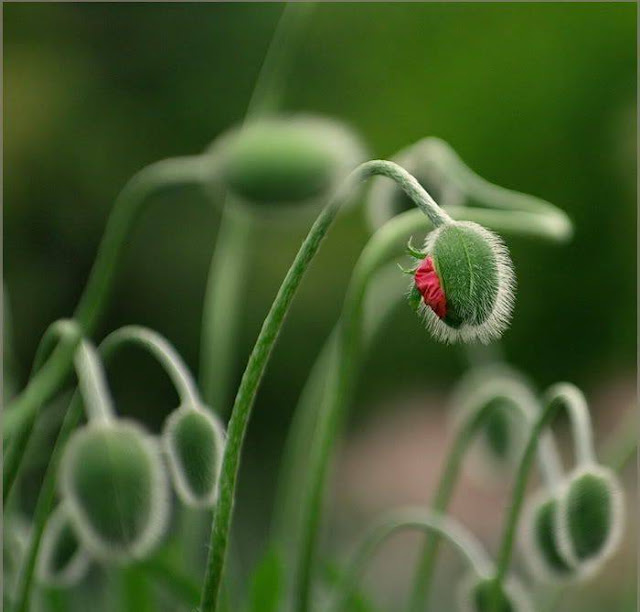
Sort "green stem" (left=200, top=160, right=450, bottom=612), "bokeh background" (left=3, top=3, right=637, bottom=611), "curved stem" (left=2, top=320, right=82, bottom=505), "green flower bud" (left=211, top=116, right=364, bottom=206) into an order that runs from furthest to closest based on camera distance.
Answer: "bokeh background" (left=3, top=3, right=637, bottom=611), "green flower bud" (left=211, top=116, right=364, bottom=206), "curved stem" (left=2, top=320, right=82, bottom=505), "green stem" (left=200, top=160, right=450, bottom=612)

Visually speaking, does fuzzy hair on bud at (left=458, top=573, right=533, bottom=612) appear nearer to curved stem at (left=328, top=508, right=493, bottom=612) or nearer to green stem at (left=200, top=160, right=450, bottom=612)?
curved stem at (left=328, top=508, right=493, bottom=612)

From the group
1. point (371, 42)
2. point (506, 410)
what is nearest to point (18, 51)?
point (371, 42)

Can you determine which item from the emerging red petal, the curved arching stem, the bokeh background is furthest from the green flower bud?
the bokeh background

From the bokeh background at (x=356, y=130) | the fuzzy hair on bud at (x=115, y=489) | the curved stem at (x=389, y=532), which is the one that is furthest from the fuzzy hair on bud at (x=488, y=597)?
the bokeh background at (x=356, y=130)

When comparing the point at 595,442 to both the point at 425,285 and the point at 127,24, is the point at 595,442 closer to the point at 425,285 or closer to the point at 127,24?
the point at 127,24

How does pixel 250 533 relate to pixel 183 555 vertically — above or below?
below

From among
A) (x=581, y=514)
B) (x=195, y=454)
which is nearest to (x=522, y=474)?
(x=581, y=514)

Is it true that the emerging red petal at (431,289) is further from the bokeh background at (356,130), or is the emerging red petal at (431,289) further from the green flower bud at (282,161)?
the bokeh background at (356,130)
